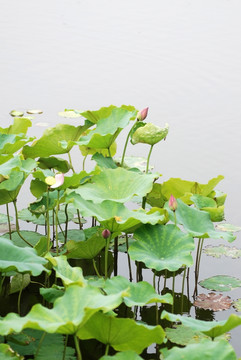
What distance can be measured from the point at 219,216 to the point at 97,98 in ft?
5.91

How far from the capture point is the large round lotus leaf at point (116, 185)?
6.06ft

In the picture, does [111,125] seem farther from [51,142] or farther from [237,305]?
[237,305]

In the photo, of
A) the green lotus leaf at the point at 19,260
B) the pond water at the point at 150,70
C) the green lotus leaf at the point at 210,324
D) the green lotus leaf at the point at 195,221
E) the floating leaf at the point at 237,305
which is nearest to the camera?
the green lotus leaf at the point at 210,324

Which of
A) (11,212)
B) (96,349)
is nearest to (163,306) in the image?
(96,349)

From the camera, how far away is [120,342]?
1.36 metres

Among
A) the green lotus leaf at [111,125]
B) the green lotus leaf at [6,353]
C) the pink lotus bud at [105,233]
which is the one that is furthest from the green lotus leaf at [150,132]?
the green lotus leaf at [6,353]

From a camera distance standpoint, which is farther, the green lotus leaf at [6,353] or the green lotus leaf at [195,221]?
the green lotus leaf at [195,221]

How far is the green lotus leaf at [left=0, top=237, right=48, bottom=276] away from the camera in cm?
142

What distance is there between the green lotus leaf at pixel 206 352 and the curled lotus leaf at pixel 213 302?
753 millimetres

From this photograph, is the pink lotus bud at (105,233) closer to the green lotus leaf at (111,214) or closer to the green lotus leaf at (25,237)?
the green lotus leaf at (111,214)

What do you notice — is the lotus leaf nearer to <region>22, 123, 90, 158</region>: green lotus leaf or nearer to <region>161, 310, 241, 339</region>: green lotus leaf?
<region>161, 310, 241, 339</region>: green lotus leaf

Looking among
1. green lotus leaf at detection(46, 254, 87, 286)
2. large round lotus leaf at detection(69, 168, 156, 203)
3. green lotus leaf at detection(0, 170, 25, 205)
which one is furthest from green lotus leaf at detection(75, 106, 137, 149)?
green lotus leaf at detection(46, 254, 87, 286)

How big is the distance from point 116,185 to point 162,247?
10.7 inches

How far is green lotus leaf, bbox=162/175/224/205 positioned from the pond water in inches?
12.1
